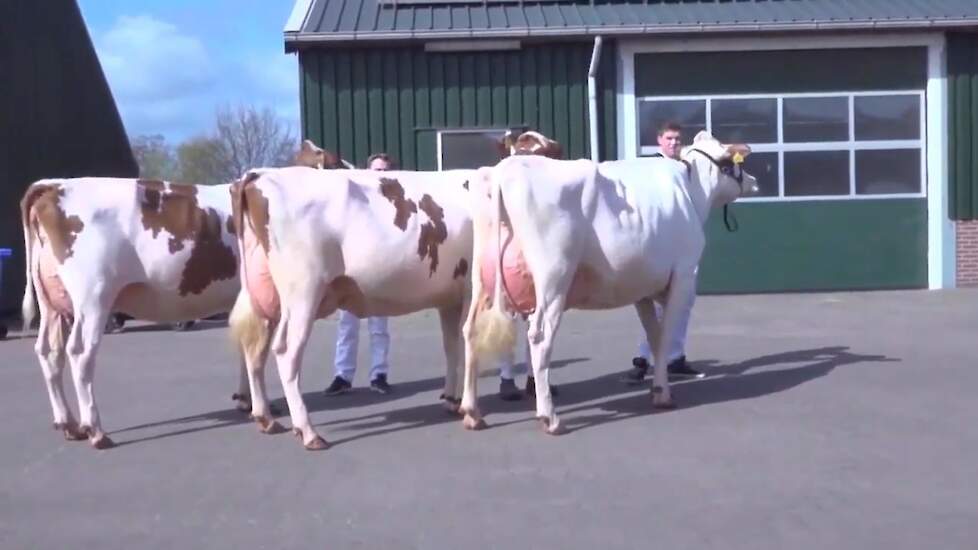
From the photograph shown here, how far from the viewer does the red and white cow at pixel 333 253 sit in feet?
26.1

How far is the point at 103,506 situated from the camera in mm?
→ 6648

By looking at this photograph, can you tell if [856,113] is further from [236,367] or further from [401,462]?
[401,462]

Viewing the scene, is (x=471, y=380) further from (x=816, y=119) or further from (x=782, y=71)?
(x=816, y=119)

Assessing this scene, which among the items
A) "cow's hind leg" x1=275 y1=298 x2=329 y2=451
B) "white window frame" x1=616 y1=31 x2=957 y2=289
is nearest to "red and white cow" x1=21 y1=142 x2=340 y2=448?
"cow's hind leg" x1=275 y1=298 x2=329 y2=451

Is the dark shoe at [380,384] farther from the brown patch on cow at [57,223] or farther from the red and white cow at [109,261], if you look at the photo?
the brown patch on cow at [57,223]

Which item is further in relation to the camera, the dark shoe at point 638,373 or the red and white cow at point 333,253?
the dark shoe at point 638,373

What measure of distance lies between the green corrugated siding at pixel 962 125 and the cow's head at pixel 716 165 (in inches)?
354

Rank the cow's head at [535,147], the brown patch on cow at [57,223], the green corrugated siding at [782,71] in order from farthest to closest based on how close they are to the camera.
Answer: the green corrugated siding at [782,71]
the cow's head at [535,147]
the brown patch on cow at [57,223]

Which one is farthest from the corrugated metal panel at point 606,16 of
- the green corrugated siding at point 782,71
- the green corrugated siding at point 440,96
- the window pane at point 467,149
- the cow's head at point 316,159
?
the cow's head at point 316,159

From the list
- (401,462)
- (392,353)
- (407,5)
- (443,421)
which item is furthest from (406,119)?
(401,462)

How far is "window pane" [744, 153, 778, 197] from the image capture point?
59.3 feet

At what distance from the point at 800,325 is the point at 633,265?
6.10m

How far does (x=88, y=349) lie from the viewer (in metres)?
8.10

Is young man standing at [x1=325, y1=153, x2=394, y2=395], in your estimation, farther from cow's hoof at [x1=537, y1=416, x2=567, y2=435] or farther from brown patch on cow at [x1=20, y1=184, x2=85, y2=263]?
brown patch on cow at [x1=20, y1=184, x2=85, y2=263]
